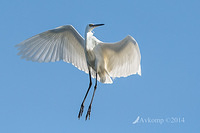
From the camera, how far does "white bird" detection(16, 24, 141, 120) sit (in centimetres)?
1131

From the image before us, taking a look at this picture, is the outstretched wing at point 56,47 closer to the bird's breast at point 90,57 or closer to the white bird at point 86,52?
the white bird at point 86,52

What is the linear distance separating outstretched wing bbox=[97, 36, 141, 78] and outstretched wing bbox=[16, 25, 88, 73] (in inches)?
39.1

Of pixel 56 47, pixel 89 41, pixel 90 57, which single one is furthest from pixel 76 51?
pixel 89 41

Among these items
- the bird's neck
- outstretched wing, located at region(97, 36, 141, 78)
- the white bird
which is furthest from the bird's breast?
outstretched wing, located at region(97, 36, 141, 78)

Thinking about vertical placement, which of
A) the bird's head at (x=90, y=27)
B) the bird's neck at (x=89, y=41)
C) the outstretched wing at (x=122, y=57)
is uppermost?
the bird's head at (x=90, y=27)

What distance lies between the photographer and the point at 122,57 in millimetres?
11562

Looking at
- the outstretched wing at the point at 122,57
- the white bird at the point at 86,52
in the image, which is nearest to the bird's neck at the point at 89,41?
the white bird at the point at 86,52

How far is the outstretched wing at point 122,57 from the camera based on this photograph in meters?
10.8

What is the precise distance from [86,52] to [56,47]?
1430mm

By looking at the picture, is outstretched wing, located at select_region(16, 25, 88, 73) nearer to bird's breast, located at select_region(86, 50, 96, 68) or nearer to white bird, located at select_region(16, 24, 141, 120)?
white bird, located at select_region(16, 24, 141, 120)

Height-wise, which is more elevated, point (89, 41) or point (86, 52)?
point (89, 41)

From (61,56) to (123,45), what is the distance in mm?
2410

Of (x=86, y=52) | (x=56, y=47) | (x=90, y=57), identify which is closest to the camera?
(x=86, y=52)

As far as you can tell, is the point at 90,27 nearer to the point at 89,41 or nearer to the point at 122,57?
the point at 89,41
